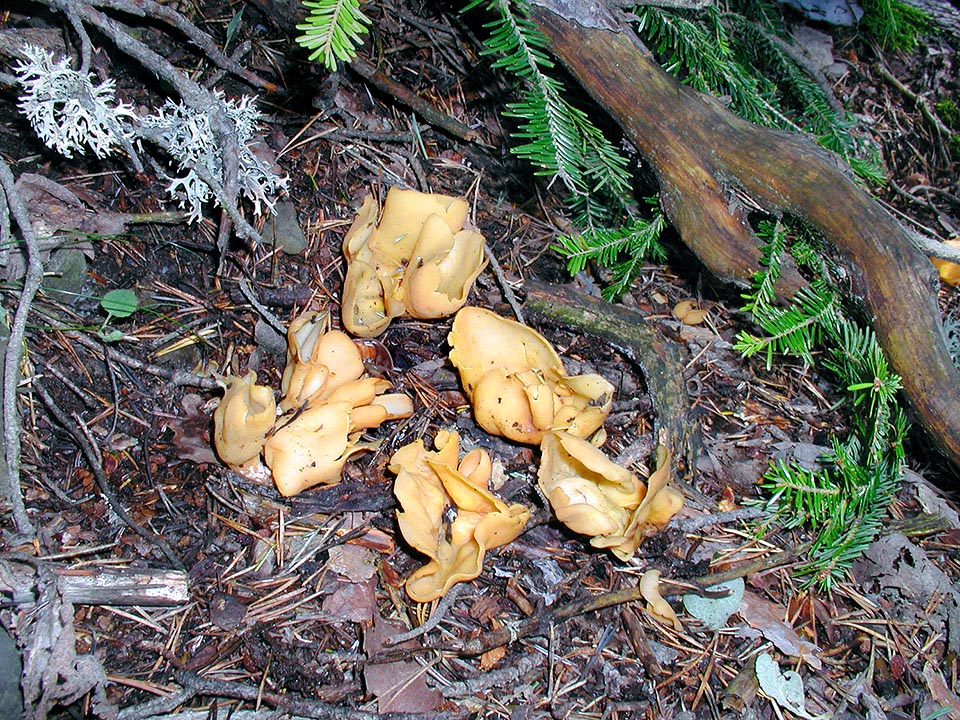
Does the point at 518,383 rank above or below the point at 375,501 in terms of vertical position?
above

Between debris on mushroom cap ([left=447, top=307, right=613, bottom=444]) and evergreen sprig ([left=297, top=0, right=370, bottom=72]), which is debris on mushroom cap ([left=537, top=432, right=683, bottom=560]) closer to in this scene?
debris on mushroom cap ([left=447, top=307, right=613, bottom=444])

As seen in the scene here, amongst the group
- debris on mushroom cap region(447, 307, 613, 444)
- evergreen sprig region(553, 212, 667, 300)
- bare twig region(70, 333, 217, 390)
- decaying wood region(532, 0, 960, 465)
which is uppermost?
decaying wood region(532, 0, 960, 465)

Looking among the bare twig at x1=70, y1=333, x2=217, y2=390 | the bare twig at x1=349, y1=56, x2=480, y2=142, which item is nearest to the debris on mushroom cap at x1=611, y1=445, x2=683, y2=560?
the bare twig at x1=70, y1=333, x2=217, y2=390

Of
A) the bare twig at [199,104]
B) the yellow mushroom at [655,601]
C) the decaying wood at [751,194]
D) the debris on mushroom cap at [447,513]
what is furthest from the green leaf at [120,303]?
the yellow mushroom at [655,601]

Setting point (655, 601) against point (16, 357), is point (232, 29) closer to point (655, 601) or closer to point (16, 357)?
point (16, 357)

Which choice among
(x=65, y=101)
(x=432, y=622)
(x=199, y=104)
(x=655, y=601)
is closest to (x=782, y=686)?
(x=655, y=601)


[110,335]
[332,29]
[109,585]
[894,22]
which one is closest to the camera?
[332,29]
